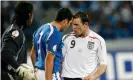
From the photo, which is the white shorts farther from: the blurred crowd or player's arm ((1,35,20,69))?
the blurred crowd

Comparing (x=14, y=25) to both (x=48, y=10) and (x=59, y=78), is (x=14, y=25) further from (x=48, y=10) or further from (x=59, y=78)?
(x=48, y=10)

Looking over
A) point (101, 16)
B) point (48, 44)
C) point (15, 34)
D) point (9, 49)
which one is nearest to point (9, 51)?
point (9, 49)

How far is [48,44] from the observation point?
698 cm

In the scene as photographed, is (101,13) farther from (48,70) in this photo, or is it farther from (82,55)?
(48,70)

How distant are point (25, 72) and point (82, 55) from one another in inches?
34.3

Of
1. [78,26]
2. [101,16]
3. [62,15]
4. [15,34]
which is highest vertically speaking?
[101,16]

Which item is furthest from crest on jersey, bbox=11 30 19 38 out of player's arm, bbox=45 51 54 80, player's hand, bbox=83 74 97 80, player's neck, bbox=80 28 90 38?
player's hand, bbox=83 74 97 80

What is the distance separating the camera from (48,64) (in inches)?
272

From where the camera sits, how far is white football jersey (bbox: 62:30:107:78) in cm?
738

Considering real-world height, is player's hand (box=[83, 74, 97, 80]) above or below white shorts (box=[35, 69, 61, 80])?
below

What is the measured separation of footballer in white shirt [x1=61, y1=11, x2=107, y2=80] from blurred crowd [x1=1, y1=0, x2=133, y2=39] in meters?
6.32

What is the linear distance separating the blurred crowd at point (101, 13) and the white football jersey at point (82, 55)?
6.33 m

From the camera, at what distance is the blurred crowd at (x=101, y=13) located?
14.1 m

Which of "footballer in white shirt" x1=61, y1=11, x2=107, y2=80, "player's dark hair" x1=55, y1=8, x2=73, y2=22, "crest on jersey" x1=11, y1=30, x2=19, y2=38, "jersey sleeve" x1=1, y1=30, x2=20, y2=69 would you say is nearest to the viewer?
"jersey sleeve" x1=1, y1=30, x2=20, y2=69
